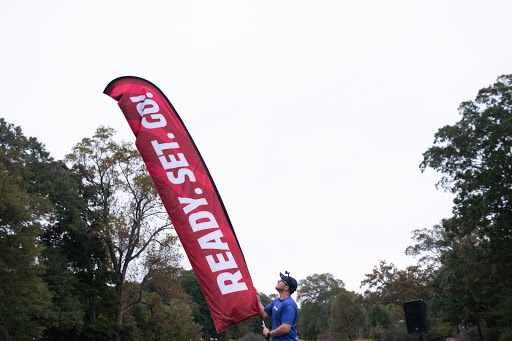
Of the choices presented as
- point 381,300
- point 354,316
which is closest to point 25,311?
point 381,300

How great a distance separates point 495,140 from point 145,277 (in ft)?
66.4

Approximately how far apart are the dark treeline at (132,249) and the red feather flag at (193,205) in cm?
1719

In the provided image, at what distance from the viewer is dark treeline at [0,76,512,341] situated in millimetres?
22787

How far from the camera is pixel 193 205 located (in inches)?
214

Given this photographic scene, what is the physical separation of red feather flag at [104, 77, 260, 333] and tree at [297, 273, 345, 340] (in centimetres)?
8234

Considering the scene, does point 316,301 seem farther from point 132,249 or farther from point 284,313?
point 284,313

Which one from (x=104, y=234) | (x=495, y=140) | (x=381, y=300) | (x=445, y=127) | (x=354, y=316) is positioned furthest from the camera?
(x=354, y=316)

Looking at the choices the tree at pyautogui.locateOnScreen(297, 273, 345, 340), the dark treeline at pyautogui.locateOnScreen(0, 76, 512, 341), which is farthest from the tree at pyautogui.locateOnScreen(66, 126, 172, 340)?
the tree at pyautogui.locateOnScreen(297, 273, 345, 340)

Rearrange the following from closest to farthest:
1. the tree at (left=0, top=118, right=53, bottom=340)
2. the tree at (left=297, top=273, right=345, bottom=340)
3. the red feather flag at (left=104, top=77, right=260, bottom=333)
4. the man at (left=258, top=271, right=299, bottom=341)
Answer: the man at (left=258, top=271, right=299, bottom=341) < the red feather flag at (left=104, top=77, right=260, bottom=333) < the tree at (left=0, top=118, right=53, bottom=340) < the tree at (left=297, top=273, right=345, bottom=340)

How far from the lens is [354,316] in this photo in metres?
56.7

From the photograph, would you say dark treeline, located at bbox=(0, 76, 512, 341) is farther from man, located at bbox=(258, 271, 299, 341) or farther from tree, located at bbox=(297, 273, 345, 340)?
tree, located at bbox=(297, 273, 345, 340)

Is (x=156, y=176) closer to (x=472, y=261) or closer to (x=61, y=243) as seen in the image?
(x=472, y=261)

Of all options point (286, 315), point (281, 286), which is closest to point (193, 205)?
point (281, 286)

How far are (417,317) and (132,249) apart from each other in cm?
2152
